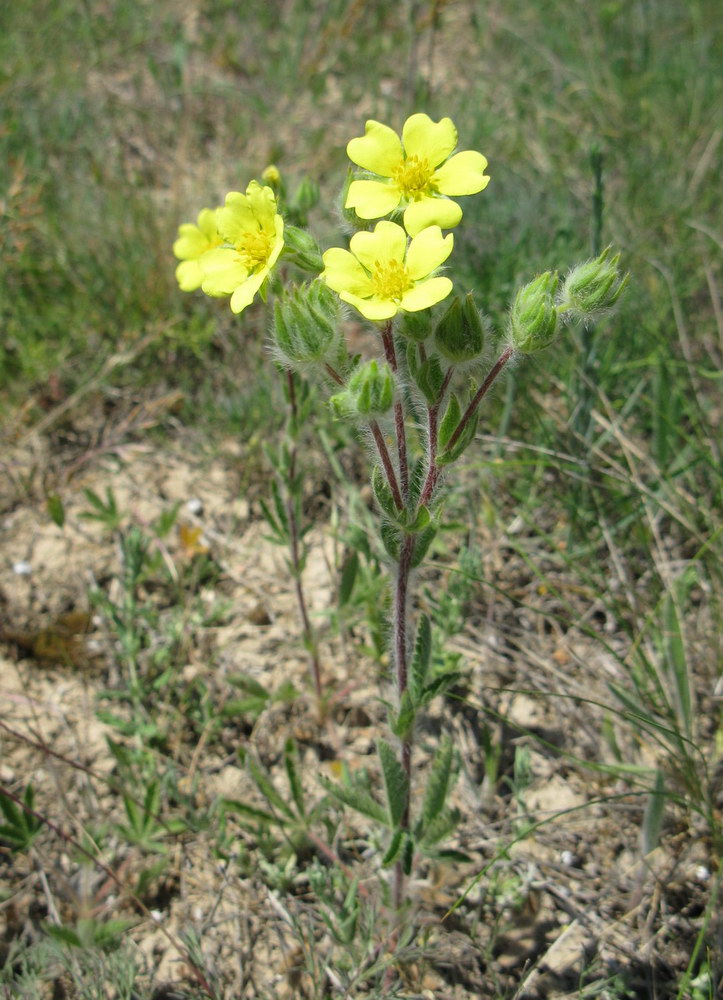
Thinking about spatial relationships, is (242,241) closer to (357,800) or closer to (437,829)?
(357,800)

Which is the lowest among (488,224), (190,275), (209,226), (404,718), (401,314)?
(404,718)

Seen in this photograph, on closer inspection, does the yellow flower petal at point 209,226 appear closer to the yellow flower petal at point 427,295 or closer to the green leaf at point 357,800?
the yellow flower petal at point 427,295

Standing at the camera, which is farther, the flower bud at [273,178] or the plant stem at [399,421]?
the flower bud at [273,178]

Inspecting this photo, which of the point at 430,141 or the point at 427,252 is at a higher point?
the point at 430,141

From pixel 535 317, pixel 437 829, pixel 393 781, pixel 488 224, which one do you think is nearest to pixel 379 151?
pixel 535 317

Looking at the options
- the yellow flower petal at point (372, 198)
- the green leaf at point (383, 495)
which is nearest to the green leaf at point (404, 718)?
the green leaf at point (383, 495)

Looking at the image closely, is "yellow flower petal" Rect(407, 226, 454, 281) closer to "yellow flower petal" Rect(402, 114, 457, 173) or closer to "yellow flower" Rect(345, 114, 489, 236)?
"yellow flower" Rect(345, 114, 489, 236)
